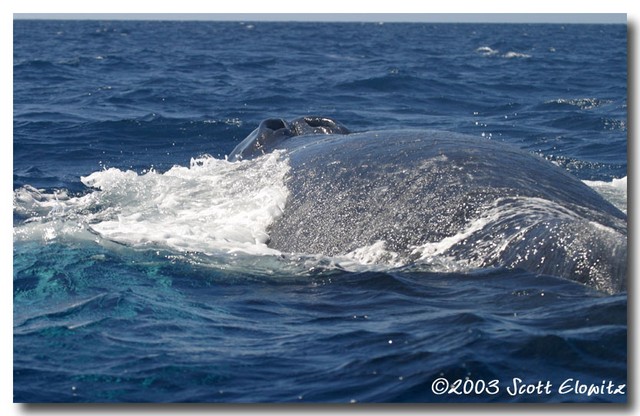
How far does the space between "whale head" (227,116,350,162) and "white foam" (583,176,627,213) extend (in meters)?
3.43

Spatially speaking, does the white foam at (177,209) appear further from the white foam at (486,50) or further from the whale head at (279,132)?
the white foam at (486,50)

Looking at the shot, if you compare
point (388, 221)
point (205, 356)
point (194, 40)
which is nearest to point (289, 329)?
point (205, 356)

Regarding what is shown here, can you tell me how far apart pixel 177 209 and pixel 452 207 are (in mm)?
4136

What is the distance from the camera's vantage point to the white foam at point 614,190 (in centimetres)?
1162

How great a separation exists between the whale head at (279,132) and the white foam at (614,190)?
3426 millimetres

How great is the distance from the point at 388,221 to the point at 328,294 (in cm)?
120

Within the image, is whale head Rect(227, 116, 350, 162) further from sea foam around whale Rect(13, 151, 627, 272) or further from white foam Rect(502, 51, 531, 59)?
white foam Rect(502, 51, 531, 59)

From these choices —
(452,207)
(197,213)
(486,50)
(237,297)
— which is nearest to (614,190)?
(452,207)

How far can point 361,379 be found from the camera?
5.88 meters

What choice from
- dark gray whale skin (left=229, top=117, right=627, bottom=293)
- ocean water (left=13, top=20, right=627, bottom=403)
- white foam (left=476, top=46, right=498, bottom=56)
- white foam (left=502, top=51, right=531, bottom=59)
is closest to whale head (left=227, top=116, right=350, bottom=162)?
ocean water (left=13, top=20, right=627, bottom=403)

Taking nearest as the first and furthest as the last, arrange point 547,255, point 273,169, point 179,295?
point 547,255 < point 179,295 < point 273,169

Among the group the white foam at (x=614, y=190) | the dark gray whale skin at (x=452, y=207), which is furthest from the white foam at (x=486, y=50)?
the dark gray whale skin at (x=452, y=207)
